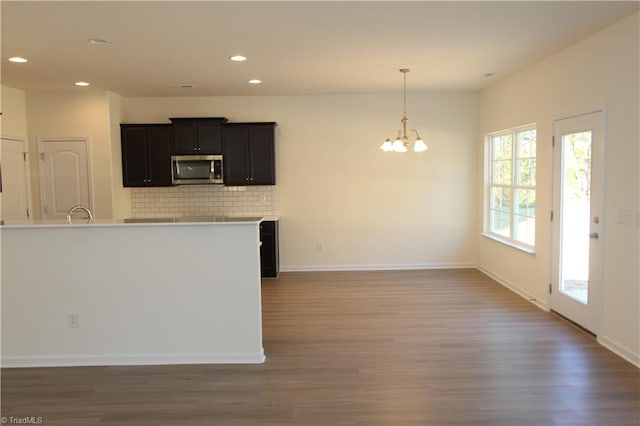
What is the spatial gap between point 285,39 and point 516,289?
4.16 metres

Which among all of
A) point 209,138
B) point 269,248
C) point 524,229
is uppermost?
point 209,138

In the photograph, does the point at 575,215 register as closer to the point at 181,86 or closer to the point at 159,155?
the point at 181,86

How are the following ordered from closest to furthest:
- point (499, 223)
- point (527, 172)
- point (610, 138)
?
point (610, 138) < point (527, 172) < point (499, 223)

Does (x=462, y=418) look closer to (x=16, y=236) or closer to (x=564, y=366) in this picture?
(x=564, y=366)

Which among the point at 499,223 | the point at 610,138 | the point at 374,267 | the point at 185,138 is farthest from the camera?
the point at 374,267

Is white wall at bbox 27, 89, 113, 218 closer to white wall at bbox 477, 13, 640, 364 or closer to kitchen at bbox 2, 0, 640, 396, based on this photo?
kitchen at bbox 2, 0, 640, 396

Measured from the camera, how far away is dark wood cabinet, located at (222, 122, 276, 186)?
6.82 m

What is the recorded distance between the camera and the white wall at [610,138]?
3.63 meters

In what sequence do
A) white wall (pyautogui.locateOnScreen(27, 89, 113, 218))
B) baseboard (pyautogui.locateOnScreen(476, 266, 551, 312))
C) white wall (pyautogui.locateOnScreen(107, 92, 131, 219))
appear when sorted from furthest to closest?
1. white wall (pyautogui.locateOnScreen(107, 92, 131, 219))
2. white wall (pyautogui.locateOnScreen(27, 89, 113, 218))
3. baseboard (pyautogui.locateOnScreen(476, 266, 551, 312))

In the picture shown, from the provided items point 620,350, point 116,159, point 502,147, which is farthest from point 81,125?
point 620,350

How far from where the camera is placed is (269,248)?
6.72 metres

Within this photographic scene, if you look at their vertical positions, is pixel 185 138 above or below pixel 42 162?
above

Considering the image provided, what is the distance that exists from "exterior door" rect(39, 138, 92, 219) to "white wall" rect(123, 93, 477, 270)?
3.25ft

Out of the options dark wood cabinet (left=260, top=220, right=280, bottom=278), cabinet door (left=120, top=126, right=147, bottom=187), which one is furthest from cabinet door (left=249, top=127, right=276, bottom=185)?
cabinet door (left=120, top=126, right=147, bottom=187)
